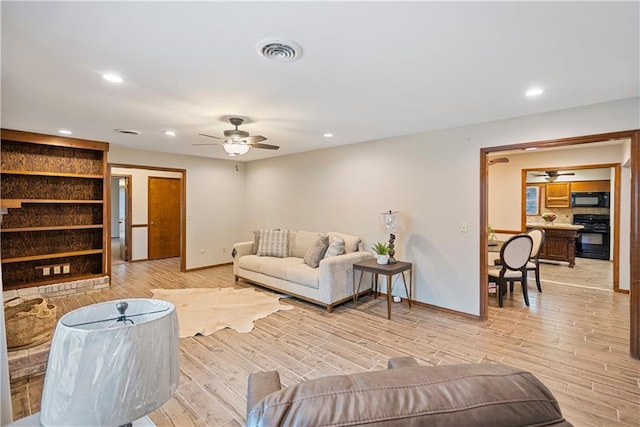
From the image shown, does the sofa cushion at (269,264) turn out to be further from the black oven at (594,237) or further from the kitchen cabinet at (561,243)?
the black oven at (594,237)

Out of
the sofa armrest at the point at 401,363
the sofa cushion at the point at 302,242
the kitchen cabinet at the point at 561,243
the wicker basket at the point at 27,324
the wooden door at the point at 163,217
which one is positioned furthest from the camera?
the wooden door at the point at 163,217

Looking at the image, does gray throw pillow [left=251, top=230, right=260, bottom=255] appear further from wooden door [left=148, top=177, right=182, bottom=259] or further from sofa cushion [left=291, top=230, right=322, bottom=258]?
wooden door [left=148, top=177, right=182, bottom=259]

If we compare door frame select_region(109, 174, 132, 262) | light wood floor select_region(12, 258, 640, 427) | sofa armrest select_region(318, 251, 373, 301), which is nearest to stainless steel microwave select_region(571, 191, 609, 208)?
light wood floor select_region(12, 258, 640, 427)

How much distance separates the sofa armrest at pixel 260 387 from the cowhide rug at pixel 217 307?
8.25 feet

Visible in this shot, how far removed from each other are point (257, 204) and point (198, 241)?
1.51 meters

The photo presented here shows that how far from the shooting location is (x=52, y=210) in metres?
5.05

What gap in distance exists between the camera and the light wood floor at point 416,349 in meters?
2.31

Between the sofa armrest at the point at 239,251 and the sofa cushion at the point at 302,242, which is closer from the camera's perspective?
the sofa cushion at the point at 302,242

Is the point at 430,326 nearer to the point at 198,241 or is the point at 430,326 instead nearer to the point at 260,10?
the point at 260,10

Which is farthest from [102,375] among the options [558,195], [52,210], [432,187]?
[558,195]

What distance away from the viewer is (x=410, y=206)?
4.55 metres

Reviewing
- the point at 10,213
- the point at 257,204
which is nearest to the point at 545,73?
the point at 257,204

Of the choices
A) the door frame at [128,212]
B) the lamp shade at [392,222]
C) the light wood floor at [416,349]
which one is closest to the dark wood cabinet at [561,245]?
the light wood floor at [416,349]

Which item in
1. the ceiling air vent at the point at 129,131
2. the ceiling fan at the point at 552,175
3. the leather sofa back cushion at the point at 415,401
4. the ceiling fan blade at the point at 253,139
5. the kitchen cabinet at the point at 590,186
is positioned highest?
the ceiling air vent at the point at 129,131
